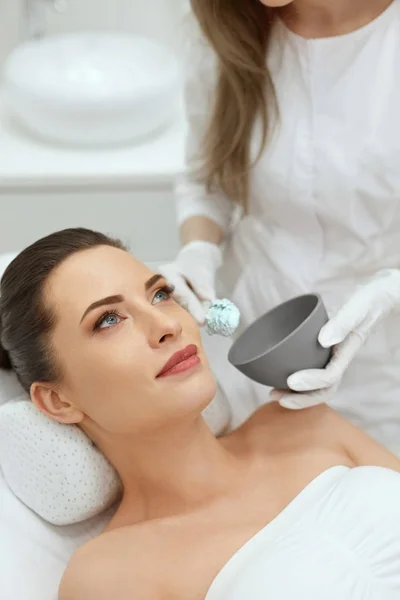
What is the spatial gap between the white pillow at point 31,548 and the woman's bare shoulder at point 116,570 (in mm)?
87

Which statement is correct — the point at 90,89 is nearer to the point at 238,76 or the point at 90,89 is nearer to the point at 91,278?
the point at 238,76

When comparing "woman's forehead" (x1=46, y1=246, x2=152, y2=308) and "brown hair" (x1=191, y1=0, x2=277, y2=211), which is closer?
"woman's forehead" (x1=46, y1=246, x2=152, y2=308)

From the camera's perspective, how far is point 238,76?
138cm

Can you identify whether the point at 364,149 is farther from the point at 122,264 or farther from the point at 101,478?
the point at 101,478

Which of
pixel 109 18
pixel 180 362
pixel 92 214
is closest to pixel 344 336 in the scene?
pixel 180 362

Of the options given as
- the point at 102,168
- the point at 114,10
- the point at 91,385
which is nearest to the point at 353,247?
the point at 91,385

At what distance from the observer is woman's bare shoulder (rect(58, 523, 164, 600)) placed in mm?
1036

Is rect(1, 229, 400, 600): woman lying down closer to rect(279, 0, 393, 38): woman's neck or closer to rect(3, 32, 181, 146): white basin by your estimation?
rect(279, 0, 393, 38): woman's neck

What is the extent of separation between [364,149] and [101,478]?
0.70m

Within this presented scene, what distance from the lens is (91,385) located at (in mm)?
1123

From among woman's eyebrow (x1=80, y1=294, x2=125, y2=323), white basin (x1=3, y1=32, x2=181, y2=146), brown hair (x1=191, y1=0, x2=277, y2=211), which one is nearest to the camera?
woman's eyebrow (x1=80, y1=294, x2=125, y2=323)

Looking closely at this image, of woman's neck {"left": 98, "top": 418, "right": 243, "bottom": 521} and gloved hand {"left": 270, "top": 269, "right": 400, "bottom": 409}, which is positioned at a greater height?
gloved hand {"left": 270, "top": 269, "right": 400, "bottom": 409}

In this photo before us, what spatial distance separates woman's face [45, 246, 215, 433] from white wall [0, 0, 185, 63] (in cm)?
144

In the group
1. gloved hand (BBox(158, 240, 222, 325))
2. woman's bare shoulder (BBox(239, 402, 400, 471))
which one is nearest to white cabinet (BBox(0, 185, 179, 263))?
gloved hand (BBox(158, 240, 222, 325))
